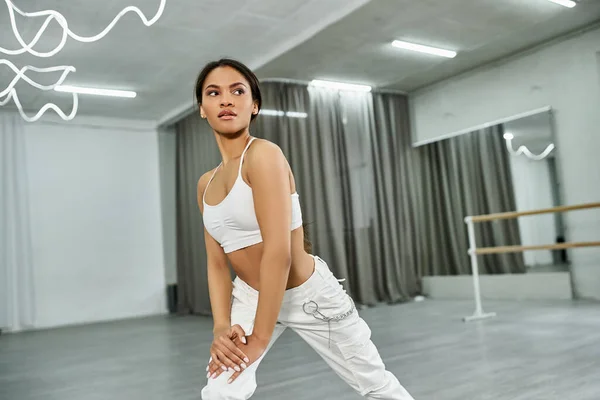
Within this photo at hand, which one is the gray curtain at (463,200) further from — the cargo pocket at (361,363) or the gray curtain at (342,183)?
the cargo pocket at (361,363)

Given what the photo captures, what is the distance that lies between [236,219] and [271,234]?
0.12 meters

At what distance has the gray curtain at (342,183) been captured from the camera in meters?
6.30

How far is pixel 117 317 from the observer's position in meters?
7.43

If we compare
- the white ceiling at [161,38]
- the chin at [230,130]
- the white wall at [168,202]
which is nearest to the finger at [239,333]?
the chin at [230,130]

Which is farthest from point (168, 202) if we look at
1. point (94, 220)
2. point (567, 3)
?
point (567, 3)

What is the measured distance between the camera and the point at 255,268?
1134 millimetres

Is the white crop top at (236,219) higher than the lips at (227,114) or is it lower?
lower

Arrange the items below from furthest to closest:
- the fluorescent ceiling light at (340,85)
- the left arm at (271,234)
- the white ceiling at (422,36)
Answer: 1. the fluorescent ceiling light at (340,85)
2. the white ceiling at (422,36)
3. the left arm at (271,234)

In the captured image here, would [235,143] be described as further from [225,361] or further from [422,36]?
[422,36]

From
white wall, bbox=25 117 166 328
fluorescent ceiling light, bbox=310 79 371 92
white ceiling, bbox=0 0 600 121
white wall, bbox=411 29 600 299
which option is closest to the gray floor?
white wall, bbox=411 29 600 299

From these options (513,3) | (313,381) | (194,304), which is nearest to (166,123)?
(194,304)

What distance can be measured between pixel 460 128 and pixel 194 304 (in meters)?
3.96

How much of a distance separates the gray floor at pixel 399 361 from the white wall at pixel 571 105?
2.49 feet

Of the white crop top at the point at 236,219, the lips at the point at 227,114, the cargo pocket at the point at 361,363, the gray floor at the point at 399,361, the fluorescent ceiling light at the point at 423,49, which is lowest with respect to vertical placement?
the gray floor at the point at 399,361
